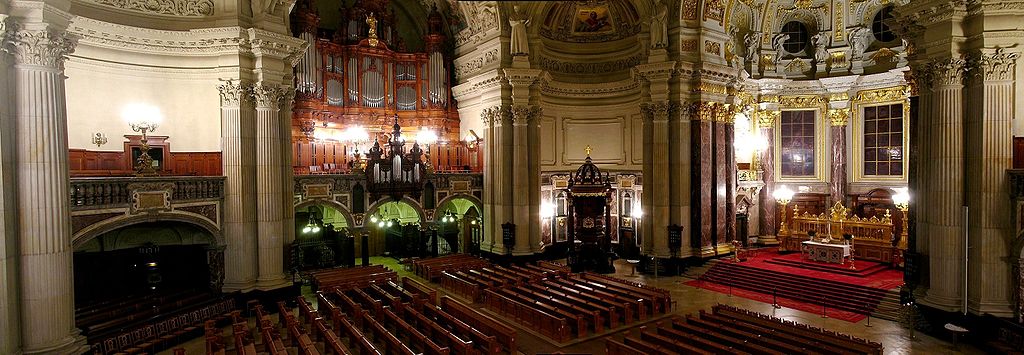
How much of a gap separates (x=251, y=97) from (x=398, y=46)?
11505 millimetres

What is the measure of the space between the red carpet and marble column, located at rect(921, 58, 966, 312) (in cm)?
311

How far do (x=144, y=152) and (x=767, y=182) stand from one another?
2850 cm

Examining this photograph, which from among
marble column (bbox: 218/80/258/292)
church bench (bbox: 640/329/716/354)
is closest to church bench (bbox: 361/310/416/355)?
marble column (bbox: 218/80/258/292)

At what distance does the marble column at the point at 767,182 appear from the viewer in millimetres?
29375

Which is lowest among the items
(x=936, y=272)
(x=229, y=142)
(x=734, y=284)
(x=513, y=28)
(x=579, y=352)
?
(x=734, y=284)

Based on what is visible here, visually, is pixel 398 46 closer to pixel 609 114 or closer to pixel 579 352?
pixel 609 114

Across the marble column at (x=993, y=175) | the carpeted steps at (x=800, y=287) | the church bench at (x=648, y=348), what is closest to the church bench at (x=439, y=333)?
the church bench at (x=648, y=348)

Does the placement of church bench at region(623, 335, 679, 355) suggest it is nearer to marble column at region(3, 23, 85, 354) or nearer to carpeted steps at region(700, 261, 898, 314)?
carpeted steps at region(700, 261, 898, 314)

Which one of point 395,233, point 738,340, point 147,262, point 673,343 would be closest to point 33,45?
point 147,262

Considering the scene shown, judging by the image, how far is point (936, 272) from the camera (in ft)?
49.8

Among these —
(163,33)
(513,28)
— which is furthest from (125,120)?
(513,28)

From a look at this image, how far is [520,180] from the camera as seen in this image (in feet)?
84.3

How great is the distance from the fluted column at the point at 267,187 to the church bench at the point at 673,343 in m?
13.0

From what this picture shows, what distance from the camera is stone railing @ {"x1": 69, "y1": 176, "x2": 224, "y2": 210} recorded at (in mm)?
14945
